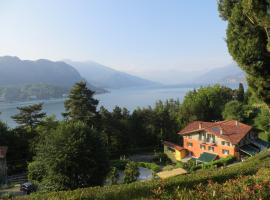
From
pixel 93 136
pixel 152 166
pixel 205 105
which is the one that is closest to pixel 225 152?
pixel 152 166

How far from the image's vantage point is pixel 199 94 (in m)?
56.7

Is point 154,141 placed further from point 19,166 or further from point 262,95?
point 262,95

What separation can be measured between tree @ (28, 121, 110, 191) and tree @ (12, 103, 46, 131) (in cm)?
2111

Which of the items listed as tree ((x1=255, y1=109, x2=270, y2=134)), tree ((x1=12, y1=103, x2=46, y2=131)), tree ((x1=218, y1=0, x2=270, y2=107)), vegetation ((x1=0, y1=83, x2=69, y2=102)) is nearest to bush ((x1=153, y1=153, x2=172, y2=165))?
tree ((x1=255, y1=109, x2=270, y2=134))

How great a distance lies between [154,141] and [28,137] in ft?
58.7

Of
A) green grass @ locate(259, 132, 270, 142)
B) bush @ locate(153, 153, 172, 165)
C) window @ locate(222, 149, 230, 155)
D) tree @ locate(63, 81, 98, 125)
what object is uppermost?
tree @ locate(63, 81, 98, 125)

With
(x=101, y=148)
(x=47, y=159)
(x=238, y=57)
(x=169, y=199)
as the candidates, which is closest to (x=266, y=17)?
(x=238, y=57)

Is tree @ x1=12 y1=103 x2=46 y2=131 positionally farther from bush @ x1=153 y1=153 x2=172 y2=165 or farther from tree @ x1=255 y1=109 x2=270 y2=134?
tree @ x1=255 y1=109 x2=270 y2=134

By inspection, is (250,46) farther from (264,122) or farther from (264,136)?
(264,122)

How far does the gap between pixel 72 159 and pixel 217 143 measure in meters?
22.6

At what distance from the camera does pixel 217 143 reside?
35.2m

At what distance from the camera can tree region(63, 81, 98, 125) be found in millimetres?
35750

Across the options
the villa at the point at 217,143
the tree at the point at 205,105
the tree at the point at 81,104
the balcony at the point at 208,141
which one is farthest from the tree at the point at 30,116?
the tree at the point at 205,105

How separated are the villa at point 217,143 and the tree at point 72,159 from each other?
65.3 feet
